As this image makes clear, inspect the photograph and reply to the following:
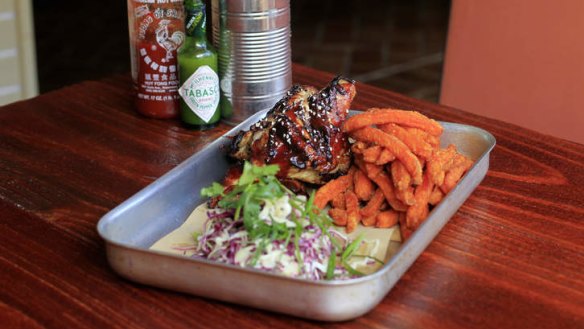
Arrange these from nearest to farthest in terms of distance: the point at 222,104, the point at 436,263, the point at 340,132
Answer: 1. the point at 436,263
2. the point at 340,132
3. the point at 222,104

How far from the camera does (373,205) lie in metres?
1.36

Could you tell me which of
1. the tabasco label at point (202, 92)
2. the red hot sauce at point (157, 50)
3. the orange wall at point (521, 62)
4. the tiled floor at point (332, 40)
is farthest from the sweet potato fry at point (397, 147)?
the tiled floor at point (332, 40)

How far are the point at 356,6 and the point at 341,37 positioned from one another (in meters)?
0.54

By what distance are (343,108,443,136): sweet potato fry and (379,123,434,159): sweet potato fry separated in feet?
0.04

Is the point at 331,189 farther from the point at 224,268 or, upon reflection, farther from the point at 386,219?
the point at 224,268

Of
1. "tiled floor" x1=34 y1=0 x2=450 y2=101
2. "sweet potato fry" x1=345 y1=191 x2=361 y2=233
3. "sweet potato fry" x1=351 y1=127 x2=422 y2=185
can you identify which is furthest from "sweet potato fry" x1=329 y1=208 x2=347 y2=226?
"tiled floor" x1=34 y1=0 x2=450 y2=101

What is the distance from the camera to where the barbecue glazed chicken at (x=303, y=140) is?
1.41 metres

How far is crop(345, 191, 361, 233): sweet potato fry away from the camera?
134 centimetres

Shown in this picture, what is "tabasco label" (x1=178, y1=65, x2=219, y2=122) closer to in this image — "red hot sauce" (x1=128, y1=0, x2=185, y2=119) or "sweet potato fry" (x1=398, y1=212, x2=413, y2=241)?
"red hot sauce" (x1=128, y1=0, x2=185, y2=119)

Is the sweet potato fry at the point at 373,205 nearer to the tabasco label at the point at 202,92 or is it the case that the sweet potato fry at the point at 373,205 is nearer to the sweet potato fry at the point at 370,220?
the sweet potato fry at the point at 370,220

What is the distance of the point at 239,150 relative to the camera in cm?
146

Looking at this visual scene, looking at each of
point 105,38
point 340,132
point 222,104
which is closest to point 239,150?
point 340,132

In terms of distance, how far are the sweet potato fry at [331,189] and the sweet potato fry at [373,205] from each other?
5cm

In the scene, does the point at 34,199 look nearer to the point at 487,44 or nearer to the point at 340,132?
the point at 340,132
